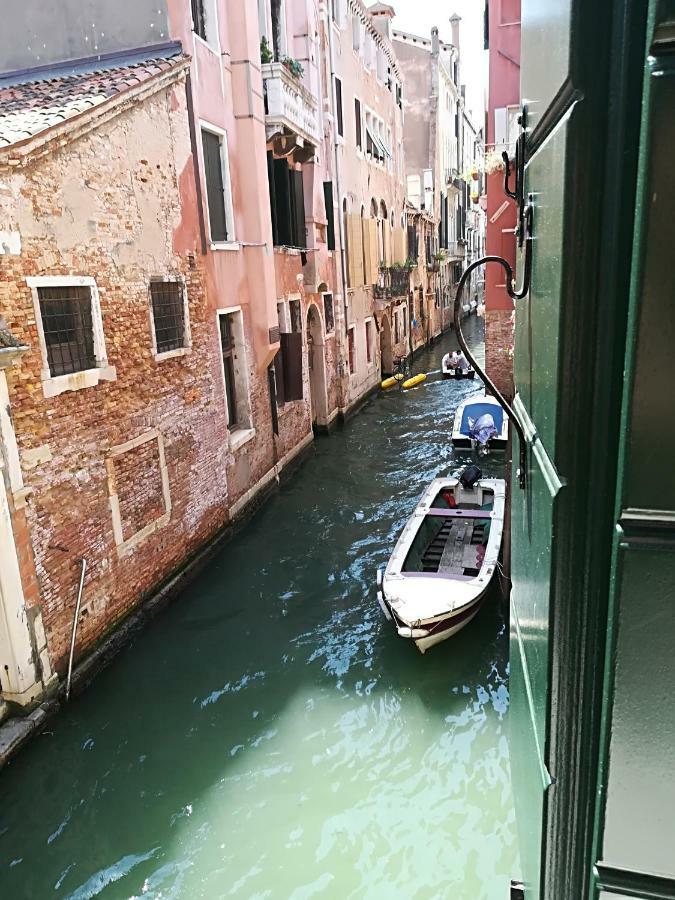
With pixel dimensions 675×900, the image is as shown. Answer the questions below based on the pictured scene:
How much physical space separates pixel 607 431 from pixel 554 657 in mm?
393

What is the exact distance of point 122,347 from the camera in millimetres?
7219

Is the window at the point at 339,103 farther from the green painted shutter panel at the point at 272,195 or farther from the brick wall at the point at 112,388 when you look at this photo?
the brick wall at the point at 112,388

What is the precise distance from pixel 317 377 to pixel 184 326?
23.4 ft

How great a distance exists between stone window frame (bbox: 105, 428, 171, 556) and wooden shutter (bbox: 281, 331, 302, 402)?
15.1ft

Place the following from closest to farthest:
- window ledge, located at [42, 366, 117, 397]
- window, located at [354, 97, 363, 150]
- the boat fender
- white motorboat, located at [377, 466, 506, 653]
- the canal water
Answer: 1. the canal water
2. window ledge, located at [42, 366, 117, 397]
3. the boat fender
4. white motorboat, located at [377, 466, 506, 653]
5. window, located at [354, 97, 363, 150]

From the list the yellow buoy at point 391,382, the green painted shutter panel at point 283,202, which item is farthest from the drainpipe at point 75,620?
the yellow buoy at point 391,382

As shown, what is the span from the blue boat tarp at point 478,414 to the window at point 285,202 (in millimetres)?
4899

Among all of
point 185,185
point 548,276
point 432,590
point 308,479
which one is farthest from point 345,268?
point 548,276

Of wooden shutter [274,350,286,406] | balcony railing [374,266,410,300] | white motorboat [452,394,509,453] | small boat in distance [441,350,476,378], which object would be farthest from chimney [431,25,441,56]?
wooden shutter [274,350,286,406]

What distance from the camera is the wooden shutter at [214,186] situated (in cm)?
930

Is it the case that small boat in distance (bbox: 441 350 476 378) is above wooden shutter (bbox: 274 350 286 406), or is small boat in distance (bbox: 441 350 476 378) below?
below

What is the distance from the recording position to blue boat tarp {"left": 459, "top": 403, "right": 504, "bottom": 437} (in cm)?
1399

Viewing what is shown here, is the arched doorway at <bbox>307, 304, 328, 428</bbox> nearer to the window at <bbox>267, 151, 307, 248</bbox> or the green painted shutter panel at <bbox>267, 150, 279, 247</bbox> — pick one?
the window at <bbox>267, 151, 307, 248</bbox>

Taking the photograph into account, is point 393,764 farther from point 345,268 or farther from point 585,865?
point 345,268
